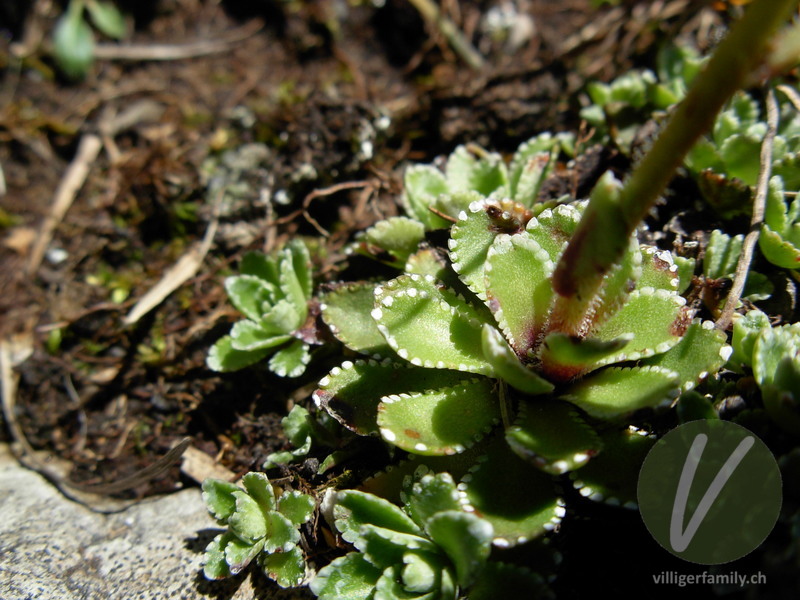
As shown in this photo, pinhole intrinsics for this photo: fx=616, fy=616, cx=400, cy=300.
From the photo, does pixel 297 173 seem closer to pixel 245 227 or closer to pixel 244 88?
pixel 245 227

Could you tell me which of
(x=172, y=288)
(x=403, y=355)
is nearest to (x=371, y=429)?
(x=403, y=355)

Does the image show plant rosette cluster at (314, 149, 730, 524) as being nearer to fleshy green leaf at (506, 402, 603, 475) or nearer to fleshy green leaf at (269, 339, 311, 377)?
fleshy green leaf at (506, 402, 603, 475)

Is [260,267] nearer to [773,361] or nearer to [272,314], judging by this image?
[272,314]

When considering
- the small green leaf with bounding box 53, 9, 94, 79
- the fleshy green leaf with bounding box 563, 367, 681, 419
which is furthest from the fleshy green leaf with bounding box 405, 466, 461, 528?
the small green leaf with bounding box 53, 9, 94, 79

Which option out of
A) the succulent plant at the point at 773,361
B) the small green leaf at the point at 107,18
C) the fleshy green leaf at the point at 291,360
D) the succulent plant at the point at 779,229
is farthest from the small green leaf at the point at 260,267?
the small green leaf at the point at 107,18

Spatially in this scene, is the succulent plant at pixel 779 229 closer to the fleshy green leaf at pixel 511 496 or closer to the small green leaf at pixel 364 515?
the fleshy green leaf at pixel 511 496
